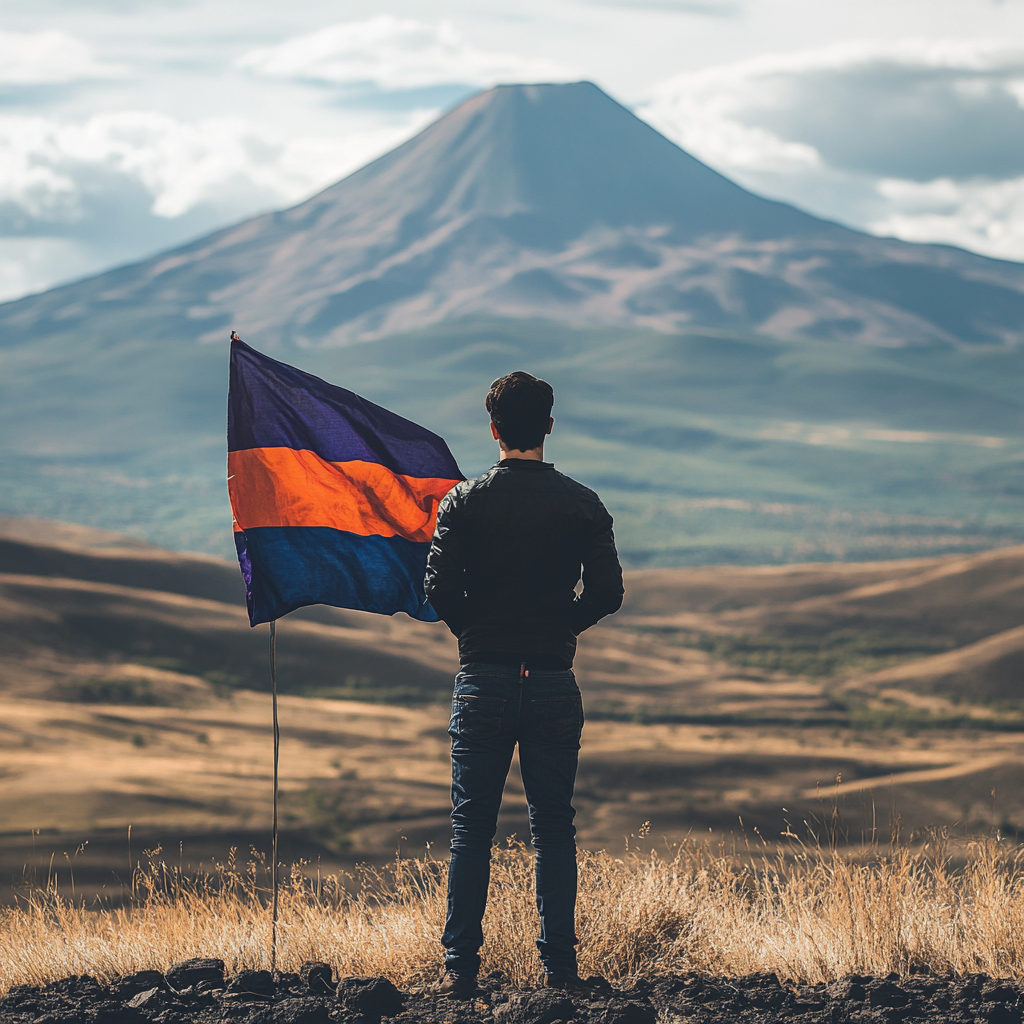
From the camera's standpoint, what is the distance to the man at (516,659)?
4.51 m

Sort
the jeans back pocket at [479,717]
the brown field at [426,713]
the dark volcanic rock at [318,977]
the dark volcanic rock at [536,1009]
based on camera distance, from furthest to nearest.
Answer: the brown field at [426,713] → the dark volcanic rock at [318,977] → the jeans back pocket at [479,717] → the dark volcanic rock at [536,1009]

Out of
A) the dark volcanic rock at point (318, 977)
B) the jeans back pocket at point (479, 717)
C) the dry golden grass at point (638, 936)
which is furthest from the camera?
the dry golden grass at point (638, 936)

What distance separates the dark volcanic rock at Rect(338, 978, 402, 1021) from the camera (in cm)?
433

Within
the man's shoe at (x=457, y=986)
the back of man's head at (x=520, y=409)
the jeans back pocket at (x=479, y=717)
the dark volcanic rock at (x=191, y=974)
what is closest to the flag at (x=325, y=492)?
the back of man's head at (x=520, y=409)

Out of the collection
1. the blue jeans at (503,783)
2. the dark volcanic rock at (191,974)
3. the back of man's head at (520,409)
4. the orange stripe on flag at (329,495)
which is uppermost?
the back of man's head at (520,409)

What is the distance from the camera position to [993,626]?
62.3 m

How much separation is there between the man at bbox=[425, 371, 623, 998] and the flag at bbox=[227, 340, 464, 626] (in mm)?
1204

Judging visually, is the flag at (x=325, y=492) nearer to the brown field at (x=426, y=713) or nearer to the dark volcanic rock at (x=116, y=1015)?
the dark volcanic rock at (x=116, y=1015)

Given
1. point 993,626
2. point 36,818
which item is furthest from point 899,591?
point 36,818

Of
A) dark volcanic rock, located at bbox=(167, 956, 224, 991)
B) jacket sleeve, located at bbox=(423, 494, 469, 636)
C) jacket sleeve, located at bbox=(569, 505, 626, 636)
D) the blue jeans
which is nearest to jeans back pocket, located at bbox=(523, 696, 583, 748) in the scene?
the blue jeans

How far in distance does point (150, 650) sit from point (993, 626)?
40.2 meters

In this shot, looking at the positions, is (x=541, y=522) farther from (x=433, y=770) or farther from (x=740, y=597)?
(x=740, y=597)

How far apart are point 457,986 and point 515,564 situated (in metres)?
1.52

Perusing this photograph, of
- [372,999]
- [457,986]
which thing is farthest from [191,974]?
[457,986]
